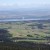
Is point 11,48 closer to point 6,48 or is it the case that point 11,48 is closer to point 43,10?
point 6,48

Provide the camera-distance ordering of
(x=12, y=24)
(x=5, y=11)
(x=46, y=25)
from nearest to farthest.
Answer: (x=46, y=25) → (x=12, y=24) → (x=5, y=11)

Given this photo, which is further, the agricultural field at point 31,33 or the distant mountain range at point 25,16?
the distant mountain range at point 25,16

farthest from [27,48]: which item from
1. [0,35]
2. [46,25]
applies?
[46,25]

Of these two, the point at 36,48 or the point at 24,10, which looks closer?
the point at 36,48

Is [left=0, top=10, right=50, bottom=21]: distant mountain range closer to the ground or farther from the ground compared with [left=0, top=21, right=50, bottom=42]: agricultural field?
farther from the ground

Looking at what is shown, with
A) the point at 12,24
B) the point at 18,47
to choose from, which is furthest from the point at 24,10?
the point at 18,47

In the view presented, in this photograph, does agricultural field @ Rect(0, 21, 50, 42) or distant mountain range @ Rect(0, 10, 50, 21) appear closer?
agricultural field @ Rect(0, 21, 50, 42)

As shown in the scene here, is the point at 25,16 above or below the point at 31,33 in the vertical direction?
above

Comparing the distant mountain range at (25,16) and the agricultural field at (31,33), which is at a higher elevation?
the distant mountain range at (25,16)

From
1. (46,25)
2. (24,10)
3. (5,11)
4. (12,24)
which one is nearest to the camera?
(46,25)

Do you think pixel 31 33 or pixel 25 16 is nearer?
pixel 31 33
